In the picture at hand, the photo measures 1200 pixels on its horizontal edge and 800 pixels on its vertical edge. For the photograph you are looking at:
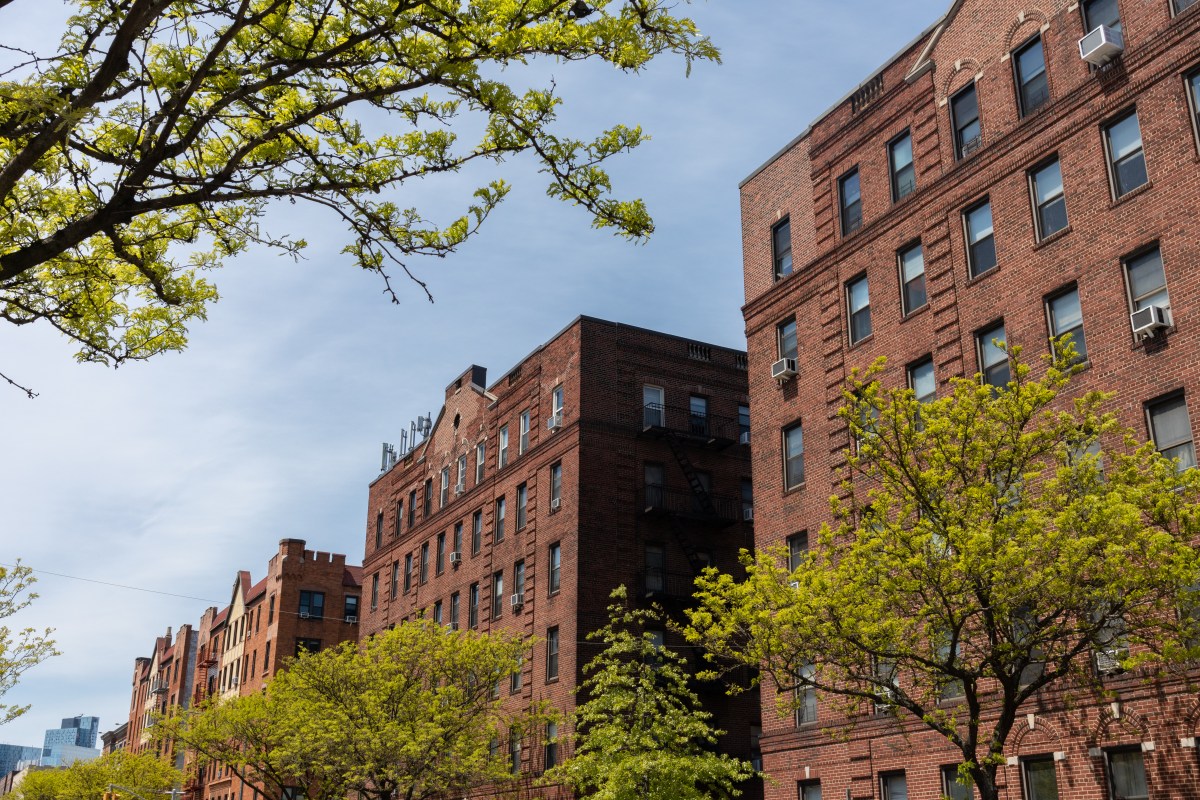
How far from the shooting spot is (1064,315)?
945 inches

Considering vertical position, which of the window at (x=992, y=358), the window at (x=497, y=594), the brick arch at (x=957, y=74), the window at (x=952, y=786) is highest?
the brick arch at (x=957, y=74)

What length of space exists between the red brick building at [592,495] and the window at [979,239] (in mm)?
17005

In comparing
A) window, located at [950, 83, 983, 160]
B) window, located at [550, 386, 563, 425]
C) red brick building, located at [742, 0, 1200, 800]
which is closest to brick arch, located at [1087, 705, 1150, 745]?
red brick building, located at [742, 0, 1200, 800]

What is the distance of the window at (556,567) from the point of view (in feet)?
134

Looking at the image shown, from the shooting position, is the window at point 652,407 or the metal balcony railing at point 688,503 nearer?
the metal balcony railing at point 688,503

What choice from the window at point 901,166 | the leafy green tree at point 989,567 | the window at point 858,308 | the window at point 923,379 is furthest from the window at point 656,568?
the leafy green tree at point 989,567

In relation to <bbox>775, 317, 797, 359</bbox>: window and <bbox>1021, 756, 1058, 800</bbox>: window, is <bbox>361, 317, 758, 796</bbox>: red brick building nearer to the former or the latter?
<bbox>775, 317, 797, 359</bbox>: window

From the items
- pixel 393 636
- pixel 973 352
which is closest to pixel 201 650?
pixel 393 636

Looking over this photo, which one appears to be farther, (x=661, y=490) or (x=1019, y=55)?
(x=661, y=490)

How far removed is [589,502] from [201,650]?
6055 cm

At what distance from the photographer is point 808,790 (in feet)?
93.7

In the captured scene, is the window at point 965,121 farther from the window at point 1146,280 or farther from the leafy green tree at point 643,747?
the leafy green tree at point 643,747

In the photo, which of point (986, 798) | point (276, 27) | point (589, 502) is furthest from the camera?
point (589, 502)

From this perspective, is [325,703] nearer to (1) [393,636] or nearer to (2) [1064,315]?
(1) [393,636]
